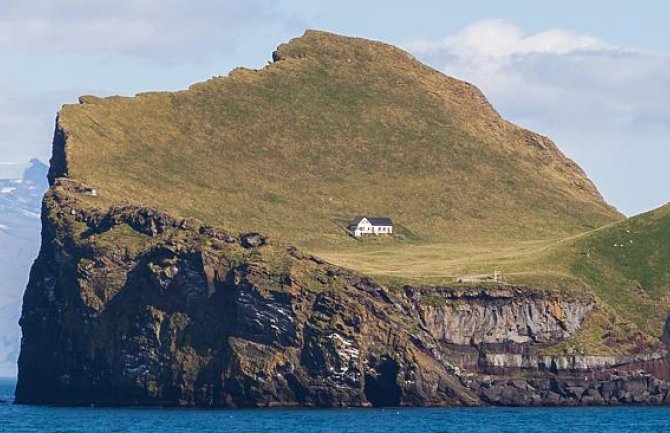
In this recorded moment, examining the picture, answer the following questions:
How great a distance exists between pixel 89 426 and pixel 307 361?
28.5m

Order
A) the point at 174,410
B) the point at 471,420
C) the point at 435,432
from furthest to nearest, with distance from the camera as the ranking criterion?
the point at 174,410
the point at 471,420
the point at 435,432

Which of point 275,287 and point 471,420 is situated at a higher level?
point 275,287

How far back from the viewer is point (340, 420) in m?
177

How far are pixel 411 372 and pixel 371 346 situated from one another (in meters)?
4.77

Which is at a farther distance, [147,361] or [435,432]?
[147,361]

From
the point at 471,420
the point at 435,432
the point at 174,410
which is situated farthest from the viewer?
the point at 174,410

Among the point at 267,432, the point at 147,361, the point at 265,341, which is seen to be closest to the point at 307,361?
the point at 265,341

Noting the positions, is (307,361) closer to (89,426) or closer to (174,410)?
(174,410)

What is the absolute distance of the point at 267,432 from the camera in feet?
542

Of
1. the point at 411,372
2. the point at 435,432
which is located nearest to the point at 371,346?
the point at 411,372

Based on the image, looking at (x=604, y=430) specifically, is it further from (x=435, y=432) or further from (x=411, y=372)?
(x=411, y=372)

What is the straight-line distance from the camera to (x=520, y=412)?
193625 mm

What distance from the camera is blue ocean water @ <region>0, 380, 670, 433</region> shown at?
169 metres

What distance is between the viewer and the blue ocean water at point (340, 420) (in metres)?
169
